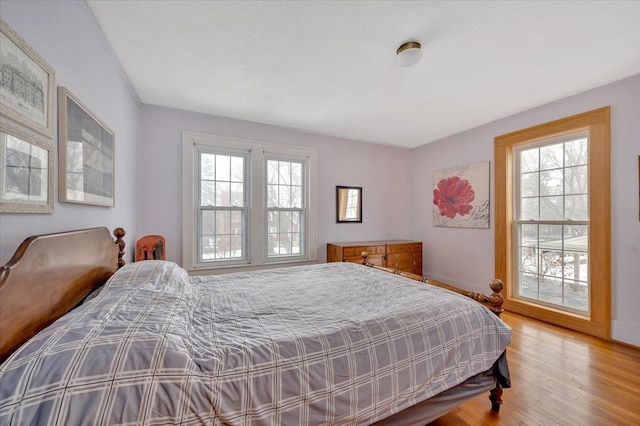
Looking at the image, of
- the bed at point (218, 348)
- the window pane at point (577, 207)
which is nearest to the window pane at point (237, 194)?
the bed at point (218, 348)

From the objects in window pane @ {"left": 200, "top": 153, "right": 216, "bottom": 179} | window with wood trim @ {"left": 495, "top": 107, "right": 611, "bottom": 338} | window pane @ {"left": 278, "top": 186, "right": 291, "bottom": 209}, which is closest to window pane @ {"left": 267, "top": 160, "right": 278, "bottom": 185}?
window pane @ {"left": 278, "top": 186, "right": 291, "bottom": 209}

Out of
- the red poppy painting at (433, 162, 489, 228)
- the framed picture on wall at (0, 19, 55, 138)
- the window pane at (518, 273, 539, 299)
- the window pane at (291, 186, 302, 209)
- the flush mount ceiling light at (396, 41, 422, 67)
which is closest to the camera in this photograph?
the framed picture on wall at (0, 19, 55, 138)

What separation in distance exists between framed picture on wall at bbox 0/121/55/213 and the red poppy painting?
4418 mm

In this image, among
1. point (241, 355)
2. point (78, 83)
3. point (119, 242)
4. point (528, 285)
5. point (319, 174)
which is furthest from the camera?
point (319, 174)

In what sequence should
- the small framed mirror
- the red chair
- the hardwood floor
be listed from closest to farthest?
the hardwood floor, the red chair, the small framed mirror

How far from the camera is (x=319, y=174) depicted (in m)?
4.22

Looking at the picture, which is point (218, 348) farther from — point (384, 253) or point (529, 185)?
point (529, 185)

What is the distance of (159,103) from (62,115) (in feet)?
6.48

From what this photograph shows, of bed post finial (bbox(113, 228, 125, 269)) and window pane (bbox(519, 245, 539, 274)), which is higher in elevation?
bed post finial (bbox(113, 228, 125, 269))

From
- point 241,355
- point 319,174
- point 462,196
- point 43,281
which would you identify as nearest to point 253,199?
point 319,174

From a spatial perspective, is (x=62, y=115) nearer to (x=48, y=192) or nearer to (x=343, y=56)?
(x=48, y=192)

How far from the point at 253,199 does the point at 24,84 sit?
264cm

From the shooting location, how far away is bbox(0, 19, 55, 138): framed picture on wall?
1.00 metres

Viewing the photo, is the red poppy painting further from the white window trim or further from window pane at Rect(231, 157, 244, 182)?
window pane at Rect(231, 157, 244, 182)
